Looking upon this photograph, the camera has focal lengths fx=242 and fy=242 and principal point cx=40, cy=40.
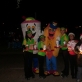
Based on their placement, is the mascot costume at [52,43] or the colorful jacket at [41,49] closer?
the colorful jacket at [41,49]

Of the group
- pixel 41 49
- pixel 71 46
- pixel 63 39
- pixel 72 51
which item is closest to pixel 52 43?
pixel 63 39

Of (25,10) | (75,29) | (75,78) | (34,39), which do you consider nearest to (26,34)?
(34,39)

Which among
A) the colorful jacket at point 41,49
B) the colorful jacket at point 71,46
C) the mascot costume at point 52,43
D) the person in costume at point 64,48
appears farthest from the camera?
the mascot costume at point 52,43

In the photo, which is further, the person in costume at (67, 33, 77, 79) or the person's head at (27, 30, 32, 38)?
the person's head at (27, 30, 32, 38)

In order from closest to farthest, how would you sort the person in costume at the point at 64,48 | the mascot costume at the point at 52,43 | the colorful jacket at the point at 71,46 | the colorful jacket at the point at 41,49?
the colorful jacket at the point at 71,46
the colorful jacket at the point at 41,49
the person in costume at the point at 64,48
the mascot costume at the point at 52,43

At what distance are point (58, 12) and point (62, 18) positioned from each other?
141cm

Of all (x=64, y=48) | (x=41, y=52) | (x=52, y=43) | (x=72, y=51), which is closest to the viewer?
(x=72, y=51)

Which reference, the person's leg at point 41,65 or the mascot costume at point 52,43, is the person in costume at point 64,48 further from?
the person's leg at point 41,65

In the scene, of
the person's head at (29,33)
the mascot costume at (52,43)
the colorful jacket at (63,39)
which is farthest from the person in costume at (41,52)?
the colorful jacket at (63,39)

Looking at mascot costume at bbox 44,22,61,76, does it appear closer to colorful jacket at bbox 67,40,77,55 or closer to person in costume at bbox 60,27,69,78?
person in costume at bbox 60,27,69,78

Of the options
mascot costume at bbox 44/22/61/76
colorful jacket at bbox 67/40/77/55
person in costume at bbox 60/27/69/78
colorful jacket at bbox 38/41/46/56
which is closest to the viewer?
colorful jacket at bbox 67/40/77/55

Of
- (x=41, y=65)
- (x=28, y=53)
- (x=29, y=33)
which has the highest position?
(x=29, y=33)

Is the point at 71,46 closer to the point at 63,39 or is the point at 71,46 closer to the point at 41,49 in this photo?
the point at 63,39

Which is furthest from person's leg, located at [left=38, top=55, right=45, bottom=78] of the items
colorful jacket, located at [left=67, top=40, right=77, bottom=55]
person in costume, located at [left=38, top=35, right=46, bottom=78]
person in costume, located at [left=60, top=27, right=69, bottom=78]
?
colorful jacket, located at [left=67, top=40, right=77, bottom=55]
